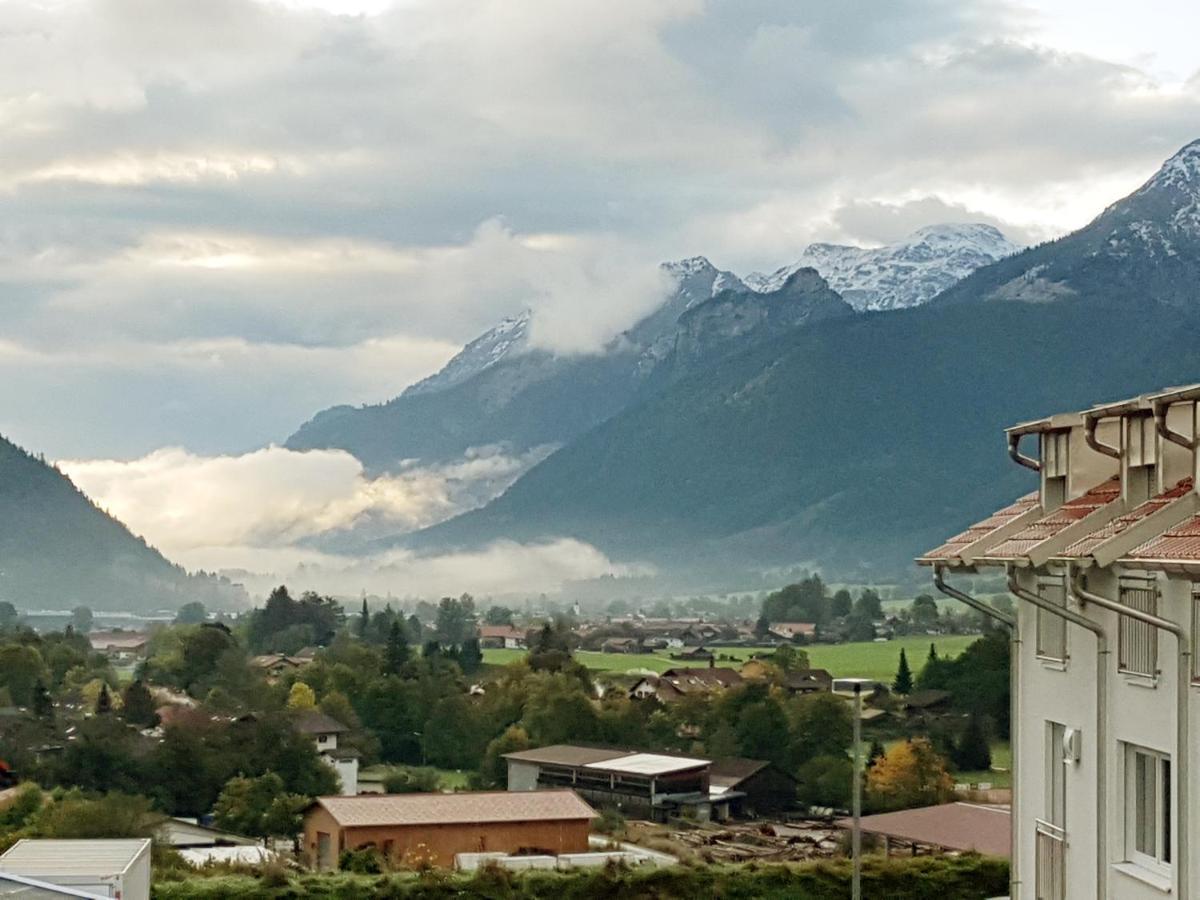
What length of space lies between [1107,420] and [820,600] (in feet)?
595

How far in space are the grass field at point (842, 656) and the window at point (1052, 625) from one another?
98.3 metres

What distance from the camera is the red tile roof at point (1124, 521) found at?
12.3 meters

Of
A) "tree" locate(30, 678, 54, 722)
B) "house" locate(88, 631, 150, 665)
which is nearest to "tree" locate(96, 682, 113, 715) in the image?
"tree" locate(30, 678, 54, 722)

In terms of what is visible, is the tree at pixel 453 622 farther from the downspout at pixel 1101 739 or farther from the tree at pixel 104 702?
the downspout at pixel 1101 739

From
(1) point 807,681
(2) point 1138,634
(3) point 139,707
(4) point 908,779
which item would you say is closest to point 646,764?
(4) point 908,779

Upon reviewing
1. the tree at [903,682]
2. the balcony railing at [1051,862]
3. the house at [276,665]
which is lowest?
the balcony railing at [1051,862]

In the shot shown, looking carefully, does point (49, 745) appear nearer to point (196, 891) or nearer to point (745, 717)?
point (745, 717)

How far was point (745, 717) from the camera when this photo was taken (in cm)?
8150

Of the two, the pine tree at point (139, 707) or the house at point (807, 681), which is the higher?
the house at point (807, 681)

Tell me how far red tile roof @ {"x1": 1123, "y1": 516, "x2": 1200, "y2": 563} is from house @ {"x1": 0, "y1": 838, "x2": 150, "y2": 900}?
12.5 metres

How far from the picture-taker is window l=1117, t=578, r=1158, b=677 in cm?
1218

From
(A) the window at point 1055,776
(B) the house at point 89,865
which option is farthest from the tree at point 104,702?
(A) the window at point 1055,776

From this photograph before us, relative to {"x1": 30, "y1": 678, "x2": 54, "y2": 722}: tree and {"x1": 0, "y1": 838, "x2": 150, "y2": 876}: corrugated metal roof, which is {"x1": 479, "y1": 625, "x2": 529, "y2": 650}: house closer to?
{"x1": 30, "y1": 678, "x2": 54, "y2": 722}: tree

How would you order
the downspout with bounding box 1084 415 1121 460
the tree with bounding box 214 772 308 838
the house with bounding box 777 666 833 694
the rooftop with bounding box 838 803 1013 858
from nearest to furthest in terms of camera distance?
the downspout with bounding box 1084 415 1121 460 < the rooftop with bounding box 838 803 1013 858 < the tree with bounding box 214 772 308 838 < the house with bounding box 777 666 833 694
